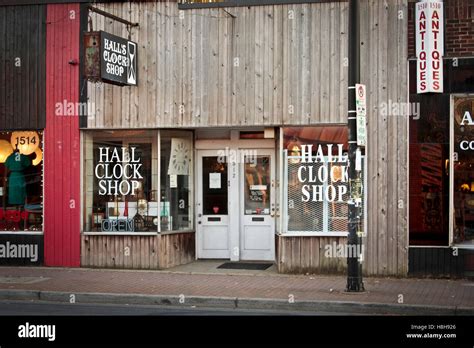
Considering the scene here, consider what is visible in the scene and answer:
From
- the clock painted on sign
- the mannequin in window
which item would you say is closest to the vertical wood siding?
the clock painted on sign

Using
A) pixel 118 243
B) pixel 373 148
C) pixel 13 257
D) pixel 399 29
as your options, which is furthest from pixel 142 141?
pixel 399 29

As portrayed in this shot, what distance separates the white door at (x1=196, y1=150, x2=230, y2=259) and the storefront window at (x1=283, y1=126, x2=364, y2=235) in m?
1.83

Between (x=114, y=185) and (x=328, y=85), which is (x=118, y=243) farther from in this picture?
(x=328, y=85)

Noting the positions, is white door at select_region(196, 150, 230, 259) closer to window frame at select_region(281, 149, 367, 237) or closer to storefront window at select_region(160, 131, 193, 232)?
storefront window at select_region(160, 131, 193, 232)

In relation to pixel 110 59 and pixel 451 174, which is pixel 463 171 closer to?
pixel 451 174

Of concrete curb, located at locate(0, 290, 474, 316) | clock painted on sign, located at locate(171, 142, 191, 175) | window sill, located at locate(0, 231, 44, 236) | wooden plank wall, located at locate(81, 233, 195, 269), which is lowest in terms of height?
concrete curb, located at locate(0, 290, 474, 316)

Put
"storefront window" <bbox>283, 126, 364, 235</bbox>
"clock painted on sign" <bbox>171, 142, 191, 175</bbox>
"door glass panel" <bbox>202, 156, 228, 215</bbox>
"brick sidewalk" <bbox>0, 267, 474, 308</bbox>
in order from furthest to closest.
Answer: "door glass panel" <bbox>202, 156, 228, 215</bbox>
"clock painted on sign" <bbox>171, 142, 191, 175</bbox>
"storefront window" <bbox>283, 126, 364, 235</bbox>
"brick sidewalk" <bbox>0, 267, 474, 308</bbox>

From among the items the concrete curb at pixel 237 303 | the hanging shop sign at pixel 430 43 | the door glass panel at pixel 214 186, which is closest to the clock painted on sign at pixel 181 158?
the door glass panel at pixel 214 186

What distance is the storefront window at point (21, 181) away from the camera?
15.5 m

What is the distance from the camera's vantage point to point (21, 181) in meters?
15.6

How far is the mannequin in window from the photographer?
51.0 ft

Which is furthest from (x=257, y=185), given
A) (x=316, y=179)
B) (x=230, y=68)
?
(x=230, y=68)

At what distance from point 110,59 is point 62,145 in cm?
262

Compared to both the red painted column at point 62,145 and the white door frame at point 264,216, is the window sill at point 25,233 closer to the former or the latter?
the red painted column at point 62,145
